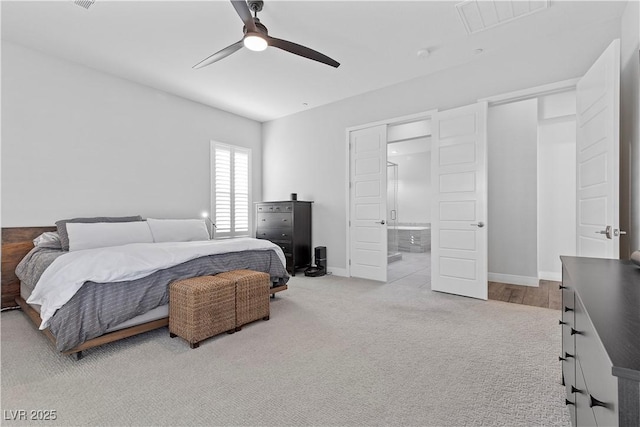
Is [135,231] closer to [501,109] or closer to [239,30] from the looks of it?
[239,30]

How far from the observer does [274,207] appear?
5.36 metres

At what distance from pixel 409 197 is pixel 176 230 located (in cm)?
712

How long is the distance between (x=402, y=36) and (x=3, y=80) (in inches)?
174

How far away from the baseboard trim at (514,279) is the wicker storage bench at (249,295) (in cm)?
359

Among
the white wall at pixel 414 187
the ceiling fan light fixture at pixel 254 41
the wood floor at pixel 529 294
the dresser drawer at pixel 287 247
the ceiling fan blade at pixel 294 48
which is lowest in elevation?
the wood floor at pixel 529 294

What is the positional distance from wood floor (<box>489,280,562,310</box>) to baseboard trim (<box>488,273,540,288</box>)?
89 mm

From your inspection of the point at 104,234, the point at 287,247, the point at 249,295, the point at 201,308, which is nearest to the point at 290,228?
the point at 287,247

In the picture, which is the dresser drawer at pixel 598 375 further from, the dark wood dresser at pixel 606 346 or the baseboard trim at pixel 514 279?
the baseboard trim at pixel 514 279

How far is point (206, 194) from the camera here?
17.4 feet

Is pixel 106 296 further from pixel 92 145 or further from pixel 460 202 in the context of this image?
pixel 460 202

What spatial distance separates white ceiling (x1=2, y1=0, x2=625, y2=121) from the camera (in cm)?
282

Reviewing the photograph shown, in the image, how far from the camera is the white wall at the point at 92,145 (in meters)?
3.41

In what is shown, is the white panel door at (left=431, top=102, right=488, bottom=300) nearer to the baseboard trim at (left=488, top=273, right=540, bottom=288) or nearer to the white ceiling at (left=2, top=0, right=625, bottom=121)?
the white ceiling at (left=2, top=0, right=625, bottom=121)

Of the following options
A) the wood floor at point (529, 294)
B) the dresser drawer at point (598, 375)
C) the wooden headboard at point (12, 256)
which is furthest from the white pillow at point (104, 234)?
the wood floor at point (529, 294)
